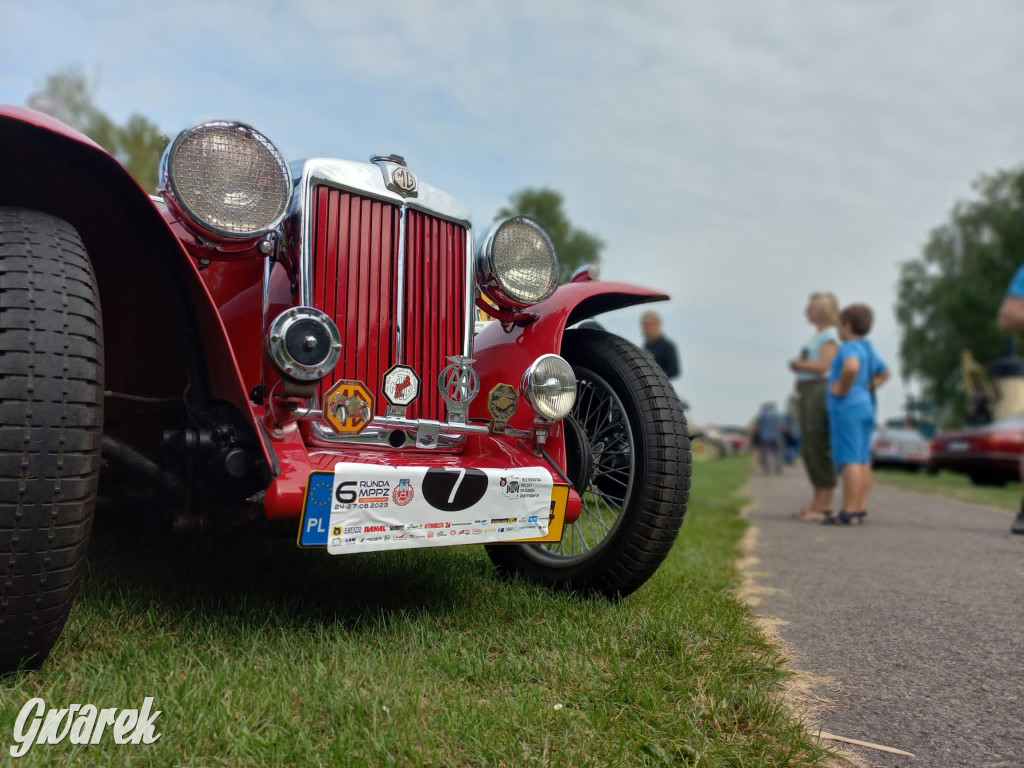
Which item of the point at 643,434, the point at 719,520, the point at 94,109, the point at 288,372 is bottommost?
the point at 719,520

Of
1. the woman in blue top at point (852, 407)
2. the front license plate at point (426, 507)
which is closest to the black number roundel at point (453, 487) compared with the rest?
the front license plate at point (426, 507)

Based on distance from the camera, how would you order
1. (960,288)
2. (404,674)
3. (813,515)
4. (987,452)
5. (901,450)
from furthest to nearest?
(960,288), (901,450), (987,452), (813,515), (404,674)

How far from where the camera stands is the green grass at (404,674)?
4.95 ft

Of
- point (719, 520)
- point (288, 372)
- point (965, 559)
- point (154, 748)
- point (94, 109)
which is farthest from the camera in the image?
point (94, 109)

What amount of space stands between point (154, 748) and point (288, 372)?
2.98 feet

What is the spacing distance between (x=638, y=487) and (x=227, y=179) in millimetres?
1491

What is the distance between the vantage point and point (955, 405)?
38062 millimetres

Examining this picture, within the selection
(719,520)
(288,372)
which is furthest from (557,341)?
(719,520)

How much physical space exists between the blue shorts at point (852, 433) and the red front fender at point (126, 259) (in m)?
4.68

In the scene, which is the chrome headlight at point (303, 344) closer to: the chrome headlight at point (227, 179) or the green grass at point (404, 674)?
the chrome headlight at point (227, 179)

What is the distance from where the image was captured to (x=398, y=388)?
238cm

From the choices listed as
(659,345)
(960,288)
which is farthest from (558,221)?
(659,345)

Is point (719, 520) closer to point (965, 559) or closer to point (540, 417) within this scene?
point (965, 559)

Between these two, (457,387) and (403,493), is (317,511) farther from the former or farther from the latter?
(457,387)
